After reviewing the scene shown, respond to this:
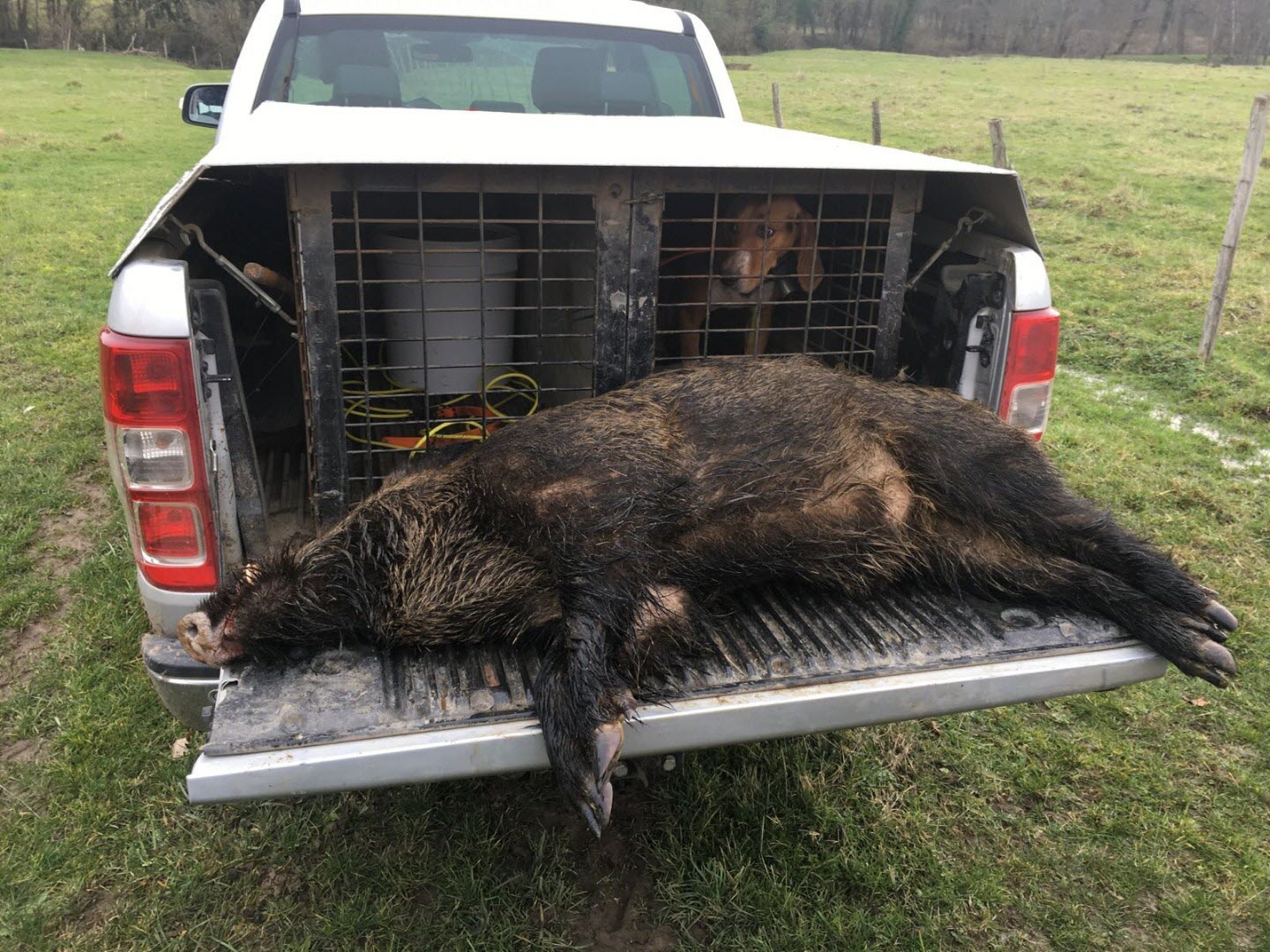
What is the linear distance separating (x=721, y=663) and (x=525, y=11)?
12.5ft

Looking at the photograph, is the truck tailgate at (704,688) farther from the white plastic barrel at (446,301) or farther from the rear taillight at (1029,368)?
the white plastic barrel at (446,301)

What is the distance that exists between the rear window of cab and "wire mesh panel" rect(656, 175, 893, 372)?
146 centimetres

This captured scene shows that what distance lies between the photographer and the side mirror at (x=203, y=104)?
210 inches

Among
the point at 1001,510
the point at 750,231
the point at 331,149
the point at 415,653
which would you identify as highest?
the point at 331,149

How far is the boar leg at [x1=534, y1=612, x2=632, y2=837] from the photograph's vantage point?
2.16m

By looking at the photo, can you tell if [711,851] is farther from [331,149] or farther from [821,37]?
[821,37]

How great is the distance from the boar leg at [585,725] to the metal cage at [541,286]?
3.05ft

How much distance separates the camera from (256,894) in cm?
274

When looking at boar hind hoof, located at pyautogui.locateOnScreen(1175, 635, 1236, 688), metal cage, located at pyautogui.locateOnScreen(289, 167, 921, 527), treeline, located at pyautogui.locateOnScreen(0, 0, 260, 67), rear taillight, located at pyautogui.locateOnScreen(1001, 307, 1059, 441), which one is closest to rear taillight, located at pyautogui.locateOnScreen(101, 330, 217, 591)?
metal cage, located at pyautogui.locateOnScreen(289, 167, 921, 527)

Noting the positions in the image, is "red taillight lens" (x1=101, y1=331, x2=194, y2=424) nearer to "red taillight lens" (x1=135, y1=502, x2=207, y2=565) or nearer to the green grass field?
"red taillight lens" (x1=135, y1=502, x2=207, y2=565)

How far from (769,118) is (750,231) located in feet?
69.7

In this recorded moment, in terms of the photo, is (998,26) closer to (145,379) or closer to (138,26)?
(138,26)

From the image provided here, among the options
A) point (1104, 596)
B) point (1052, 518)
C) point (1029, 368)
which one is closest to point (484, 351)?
point (1029, 368)

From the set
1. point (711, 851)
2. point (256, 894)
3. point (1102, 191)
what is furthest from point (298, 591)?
point (1102, 191)
